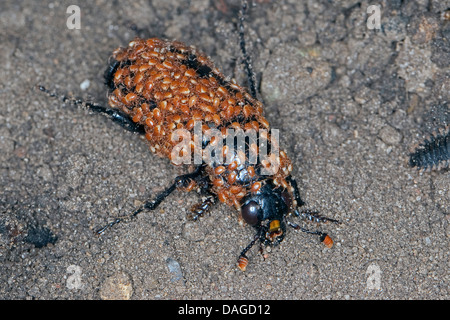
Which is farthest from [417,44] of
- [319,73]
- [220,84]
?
[220,84]

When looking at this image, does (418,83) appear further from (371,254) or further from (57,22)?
(57,22)

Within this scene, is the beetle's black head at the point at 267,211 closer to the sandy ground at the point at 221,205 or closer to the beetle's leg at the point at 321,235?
the beetle's leg at the point at 321,235

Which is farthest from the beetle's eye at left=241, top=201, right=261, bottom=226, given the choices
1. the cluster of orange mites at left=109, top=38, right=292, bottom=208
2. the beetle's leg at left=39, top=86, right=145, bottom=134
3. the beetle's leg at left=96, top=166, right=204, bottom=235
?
the beetle's leg at left=39, top=86, right=145, bottom=134

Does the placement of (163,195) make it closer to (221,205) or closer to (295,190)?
(221,205)

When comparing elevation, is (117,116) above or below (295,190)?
above

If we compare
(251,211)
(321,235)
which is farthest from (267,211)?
(321,235)
